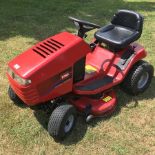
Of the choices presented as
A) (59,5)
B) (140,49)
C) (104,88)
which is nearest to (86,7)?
(59,5)

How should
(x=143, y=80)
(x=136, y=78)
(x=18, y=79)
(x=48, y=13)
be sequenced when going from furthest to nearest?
(x=48, y=13) < (x=143, y=80) < (x=136, y=78) < (x=18, y=79)

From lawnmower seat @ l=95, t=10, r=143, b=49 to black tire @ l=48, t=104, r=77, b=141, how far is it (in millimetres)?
1171

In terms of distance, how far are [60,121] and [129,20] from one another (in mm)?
1934

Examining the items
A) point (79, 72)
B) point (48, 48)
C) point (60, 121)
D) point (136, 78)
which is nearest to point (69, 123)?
point (60, 121)

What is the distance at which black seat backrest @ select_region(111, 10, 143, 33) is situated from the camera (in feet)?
15.6

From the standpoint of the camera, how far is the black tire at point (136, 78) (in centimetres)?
472

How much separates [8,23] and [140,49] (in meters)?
3.66

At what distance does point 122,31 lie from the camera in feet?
16.0

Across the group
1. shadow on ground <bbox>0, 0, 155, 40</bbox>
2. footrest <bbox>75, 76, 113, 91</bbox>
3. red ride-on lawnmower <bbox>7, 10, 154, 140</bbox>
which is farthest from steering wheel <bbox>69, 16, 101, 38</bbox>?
shadow on ground <bbox>0, 0, 155, 40</bbox>

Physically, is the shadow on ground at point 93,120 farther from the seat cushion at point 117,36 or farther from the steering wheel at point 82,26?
the steering wheel at point 82,26

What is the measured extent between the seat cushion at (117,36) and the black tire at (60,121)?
115 cm

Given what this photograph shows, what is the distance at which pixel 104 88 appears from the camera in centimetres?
441

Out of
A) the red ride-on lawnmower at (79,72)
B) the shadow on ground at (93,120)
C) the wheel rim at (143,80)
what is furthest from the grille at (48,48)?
the wheel rim at (143,80)

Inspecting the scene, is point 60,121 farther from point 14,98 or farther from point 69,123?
point 14,98
